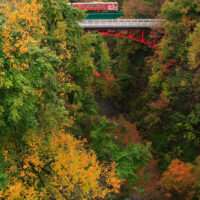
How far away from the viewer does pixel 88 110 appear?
71.6 feet

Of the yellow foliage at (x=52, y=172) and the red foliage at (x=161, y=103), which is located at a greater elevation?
Result: the yellow foliage at (x=52, y=172)

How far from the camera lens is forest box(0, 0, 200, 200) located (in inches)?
392

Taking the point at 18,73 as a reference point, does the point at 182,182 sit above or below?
below

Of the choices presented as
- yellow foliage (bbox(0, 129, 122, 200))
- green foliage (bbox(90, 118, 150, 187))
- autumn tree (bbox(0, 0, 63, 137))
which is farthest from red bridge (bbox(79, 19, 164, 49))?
yellow foliage (bbox(0, 129, 122, 200))

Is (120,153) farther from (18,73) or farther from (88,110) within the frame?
(18,73)

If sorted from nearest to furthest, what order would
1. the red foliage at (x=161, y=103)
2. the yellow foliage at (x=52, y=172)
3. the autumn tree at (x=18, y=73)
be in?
the autumn tree at (x=18, y=73) < the yellow foliage at (x=52, y=172) < the red foliage at (x=161, y=103)

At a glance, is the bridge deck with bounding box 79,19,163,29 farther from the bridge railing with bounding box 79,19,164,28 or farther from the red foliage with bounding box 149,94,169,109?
the red foliage with bounding box 149,94,169,109

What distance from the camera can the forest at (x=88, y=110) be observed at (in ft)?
32.7

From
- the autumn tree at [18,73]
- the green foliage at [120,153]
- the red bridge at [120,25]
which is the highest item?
the red bridge at [120,25]

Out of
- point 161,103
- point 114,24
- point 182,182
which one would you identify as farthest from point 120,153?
point 114,24

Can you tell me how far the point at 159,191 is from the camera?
1931cm

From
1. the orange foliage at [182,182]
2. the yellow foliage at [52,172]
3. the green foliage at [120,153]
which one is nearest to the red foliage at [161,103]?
the orange foliage at [182,182]

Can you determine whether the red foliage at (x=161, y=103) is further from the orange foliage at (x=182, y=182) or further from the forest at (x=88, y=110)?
the orange foliage at (x=182, y=182)

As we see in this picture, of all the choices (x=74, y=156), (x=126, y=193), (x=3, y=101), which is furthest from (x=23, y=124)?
(x=126, y=193)
